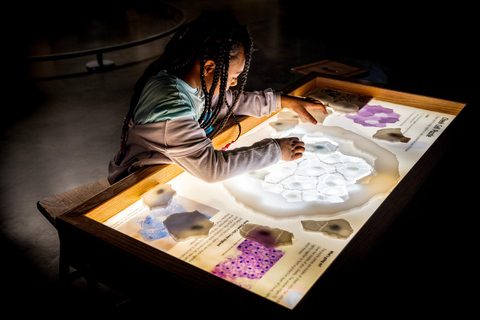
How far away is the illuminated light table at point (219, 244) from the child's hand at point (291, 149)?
0.22 m

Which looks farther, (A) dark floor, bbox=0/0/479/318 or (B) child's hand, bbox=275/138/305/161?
(A) dark floor, bbox=0/0/479/318

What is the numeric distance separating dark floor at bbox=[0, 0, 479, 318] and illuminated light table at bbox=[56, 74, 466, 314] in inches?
1.9

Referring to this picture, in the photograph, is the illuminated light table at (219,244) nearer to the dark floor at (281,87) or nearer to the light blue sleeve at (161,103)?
the dark floor at (281,87)

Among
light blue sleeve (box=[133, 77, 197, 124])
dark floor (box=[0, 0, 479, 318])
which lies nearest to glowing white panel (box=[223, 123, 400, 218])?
dark floor (box=[0, 0, 479, 318])

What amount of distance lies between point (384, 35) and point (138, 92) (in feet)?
10.6

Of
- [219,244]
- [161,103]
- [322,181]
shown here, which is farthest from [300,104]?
[219,244]

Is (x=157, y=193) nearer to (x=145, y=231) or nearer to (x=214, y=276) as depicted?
(x=145, y=231)

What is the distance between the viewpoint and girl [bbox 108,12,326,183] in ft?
3.98

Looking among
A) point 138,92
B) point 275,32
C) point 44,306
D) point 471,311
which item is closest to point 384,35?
→ point 275,32

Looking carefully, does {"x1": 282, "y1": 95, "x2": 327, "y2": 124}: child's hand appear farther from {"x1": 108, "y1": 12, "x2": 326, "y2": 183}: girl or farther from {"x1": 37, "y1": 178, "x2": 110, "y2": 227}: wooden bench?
{"x1": 37, "y1": 178, "x2": 110, "y2": 227}: wooden bench

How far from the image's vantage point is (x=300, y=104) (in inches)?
68.1

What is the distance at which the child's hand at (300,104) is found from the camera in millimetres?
1719

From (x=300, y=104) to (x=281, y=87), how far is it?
8.10 feet

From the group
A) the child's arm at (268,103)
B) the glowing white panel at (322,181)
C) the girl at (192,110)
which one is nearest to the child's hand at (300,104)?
the child's arm at (268,103)
